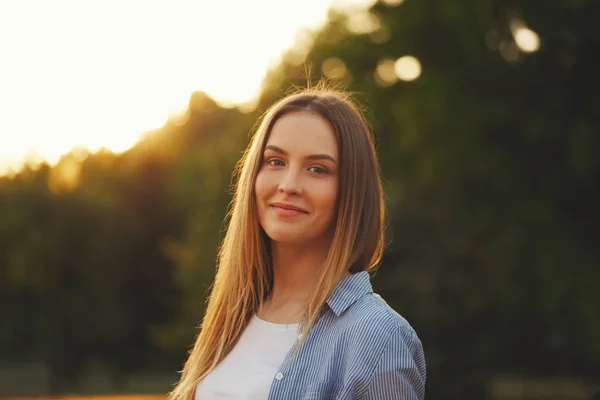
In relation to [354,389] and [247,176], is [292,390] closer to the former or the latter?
[354,389]

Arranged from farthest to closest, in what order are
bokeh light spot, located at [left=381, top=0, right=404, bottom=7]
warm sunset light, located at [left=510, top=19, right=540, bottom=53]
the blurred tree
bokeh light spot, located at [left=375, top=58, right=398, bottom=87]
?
bokeh light spot, located at [left=375, top=58, right=398, bottom=87] < bokeh light spot, located at [left=381, top=0, right=404, bottom=7] < warm sunset light, located at [left=510, top=19, right=540, bottom=53] < the blurred tree

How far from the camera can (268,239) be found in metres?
2.85

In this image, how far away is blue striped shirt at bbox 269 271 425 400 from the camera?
226 cm

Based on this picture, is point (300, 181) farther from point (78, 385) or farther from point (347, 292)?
point (78, 385)

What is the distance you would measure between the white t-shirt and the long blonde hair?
0.06 m

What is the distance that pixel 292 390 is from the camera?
92.9 inches

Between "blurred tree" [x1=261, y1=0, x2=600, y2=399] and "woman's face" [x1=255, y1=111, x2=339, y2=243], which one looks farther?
"blurred tree" [x1=261, y1=0, x2=600, y2=399]

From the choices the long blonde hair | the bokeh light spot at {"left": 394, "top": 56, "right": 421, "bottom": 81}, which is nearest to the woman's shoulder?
the long blonde hair

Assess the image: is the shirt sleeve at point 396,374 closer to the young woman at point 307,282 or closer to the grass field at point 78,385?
the young woman at point 307,282

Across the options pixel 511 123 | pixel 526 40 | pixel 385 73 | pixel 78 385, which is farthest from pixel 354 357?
pixel 78 385

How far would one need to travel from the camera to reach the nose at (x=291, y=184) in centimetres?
251

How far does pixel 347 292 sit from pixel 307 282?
0.22 m

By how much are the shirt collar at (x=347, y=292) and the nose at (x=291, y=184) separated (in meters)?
0.29

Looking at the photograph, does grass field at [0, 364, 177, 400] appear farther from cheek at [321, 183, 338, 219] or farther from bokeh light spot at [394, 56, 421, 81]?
cheek at [321, 183, 338, 219]
